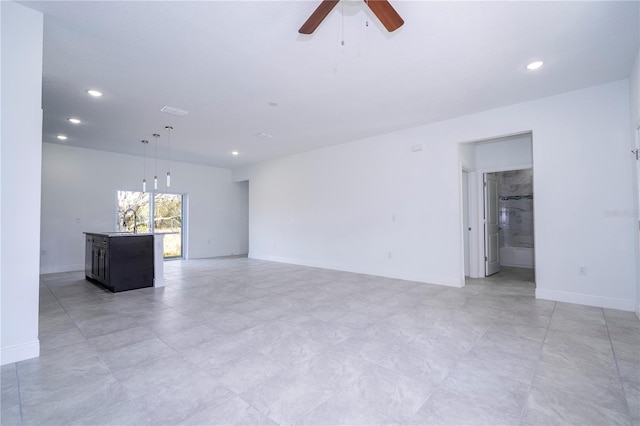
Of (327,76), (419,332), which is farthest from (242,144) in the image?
(419,332)

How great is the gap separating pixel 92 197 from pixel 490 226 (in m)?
8.88

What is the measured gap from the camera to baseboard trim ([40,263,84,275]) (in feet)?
20.5

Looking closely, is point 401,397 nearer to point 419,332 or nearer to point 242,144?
point 419,332

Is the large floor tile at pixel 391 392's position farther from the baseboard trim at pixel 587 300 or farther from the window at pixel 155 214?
the window at pixel 155 214

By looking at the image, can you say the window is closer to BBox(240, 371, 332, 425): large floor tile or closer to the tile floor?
the tile floor

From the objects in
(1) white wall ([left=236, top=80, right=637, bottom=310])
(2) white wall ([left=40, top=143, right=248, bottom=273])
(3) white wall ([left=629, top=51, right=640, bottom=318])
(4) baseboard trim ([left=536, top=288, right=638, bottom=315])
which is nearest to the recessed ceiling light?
(3) white wall ([left=629, top=51, right=640, bottom=318])

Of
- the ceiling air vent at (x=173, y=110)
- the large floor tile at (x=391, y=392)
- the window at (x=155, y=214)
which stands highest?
the ceiling air vent at (x=173, y=110)

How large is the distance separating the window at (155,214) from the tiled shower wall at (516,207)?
839 centimetres

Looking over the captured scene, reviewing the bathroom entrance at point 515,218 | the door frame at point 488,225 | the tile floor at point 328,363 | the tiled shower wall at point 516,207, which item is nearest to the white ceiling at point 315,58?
the door frame at point 488,225

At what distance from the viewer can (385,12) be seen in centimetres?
189

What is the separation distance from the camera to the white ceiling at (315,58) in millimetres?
2355

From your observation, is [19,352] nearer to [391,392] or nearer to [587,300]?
[391,392]

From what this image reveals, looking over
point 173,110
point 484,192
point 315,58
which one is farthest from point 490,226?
point 173,110

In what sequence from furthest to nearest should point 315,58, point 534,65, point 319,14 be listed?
point 534,65, point 315,58, point 319,14
